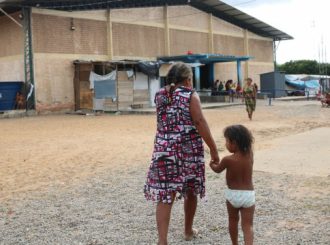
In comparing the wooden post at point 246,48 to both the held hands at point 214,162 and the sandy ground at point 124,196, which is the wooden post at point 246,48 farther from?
the held hands at point 214,162

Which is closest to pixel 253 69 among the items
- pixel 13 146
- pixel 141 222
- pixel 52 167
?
pixel 13 146

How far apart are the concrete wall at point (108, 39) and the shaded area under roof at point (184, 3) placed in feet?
1.10

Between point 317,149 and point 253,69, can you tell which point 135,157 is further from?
point 253,69

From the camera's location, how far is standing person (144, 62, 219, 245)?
4016 millimetres

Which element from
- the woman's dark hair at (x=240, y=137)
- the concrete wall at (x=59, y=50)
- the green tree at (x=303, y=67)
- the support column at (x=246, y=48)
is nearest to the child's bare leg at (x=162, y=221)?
the woman's dark hair at (x=240, y=137)

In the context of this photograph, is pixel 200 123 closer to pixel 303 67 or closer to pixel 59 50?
pixel 59 50

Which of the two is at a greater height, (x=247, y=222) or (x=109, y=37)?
(x=109, y=37)

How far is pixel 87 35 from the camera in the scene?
90.3 feet

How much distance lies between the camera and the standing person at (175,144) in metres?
4.02

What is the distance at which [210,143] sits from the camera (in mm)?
4016

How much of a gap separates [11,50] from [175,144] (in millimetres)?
24178

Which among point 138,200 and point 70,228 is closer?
point 70,228

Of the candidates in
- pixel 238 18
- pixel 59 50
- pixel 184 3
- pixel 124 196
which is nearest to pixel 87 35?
pixel 59 50

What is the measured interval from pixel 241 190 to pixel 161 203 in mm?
666
